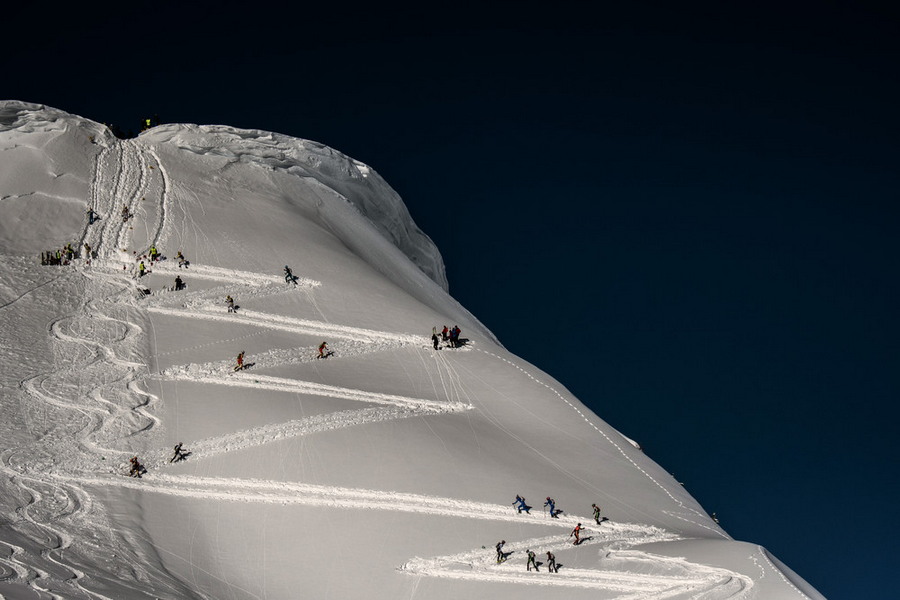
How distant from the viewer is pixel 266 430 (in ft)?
120

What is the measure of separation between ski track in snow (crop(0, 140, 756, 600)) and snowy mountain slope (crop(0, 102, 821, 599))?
0.10 m

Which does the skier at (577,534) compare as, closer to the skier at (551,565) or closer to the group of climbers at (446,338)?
the skier at (551,565)

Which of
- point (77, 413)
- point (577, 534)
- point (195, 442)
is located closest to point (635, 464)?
point (577, 534)

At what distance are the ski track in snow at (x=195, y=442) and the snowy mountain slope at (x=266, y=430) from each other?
0.10 m

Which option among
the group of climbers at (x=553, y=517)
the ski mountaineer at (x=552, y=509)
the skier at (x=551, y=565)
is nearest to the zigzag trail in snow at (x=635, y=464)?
the group of climbers at (x=553, y=517)

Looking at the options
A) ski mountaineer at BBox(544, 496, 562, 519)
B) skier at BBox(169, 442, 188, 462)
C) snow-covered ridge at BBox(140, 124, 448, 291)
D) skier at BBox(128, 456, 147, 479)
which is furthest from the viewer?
snow-covered ridge at BBox(140, 124, 448, 291)

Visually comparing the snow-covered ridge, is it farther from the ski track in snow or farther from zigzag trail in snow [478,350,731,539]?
zigzag trail in snow [478,350,731,539]

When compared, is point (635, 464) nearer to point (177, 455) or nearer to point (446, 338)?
point (446, 338)

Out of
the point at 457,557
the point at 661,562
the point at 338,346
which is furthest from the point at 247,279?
the point at 661,562

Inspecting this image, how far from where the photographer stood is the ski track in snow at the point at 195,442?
2900 cm

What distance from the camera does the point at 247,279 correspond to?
50562 mm

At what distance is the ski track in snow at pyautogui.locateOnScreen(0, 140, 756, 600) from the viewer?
29.0m

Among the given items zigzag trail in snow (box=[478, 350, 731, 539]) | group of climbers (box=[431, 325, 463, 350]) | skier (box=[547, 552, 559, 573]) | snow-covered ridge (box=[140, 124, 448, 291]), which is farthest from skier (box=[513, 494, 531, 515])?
snow-covered ridge (box=[140, 124, 448, 291])

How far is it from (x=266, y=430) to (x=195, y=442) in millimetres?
2656
